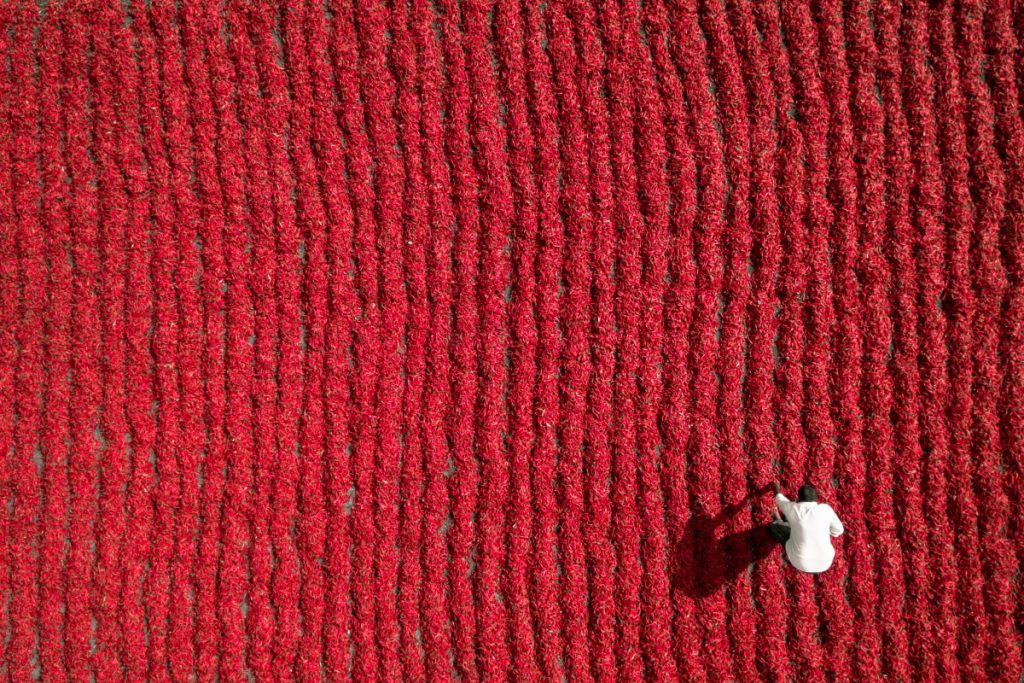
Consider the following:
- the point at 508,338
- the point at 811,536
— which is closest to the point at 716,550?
the point at 811,536

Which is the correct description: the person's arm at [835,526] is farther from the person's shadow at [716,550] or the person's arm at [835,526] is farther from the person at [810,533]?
the person's shadow at [716,550]

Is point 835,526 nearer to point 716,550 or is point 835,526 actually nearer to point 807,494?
point 807,494

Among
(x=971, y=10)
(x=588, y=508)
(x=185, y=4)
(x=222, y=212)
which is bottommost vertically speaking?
(x=588, y=508)

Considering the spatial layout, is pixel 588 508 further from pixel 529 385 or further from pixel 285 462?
pixel 285 462

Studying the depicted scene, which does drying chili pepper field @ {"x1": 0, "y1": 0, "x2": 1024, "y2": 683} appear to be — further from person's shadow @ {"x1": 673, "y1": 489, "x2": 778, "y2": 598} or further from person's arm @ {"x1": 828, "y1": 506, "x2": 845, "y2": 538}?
person's arm @ {"x1": 828, "y1": 506, "x2": 845, "y2": 538}

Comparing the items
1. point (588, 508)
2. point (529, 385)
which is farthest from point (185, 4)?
point (588, 508)

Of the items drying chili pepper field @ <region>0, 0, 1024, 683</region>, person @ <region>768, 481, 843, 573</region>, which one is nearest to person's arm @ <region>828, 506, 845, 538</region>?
person @ <region>768, 481, 843, 573</region>
